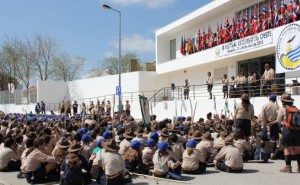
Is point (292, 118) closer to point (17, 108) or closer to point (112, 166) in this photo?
point (112, 166)

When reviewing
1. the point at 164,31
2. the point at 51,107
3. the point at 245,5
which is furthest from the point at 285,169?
the point at 51,107

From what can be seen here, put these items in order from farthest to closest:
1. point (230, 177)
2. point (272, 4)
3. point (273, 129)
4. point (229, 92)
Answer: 1. point (272, 4)
2. point (229, 92)
3. point (273, 129)
4. point (230, 177)

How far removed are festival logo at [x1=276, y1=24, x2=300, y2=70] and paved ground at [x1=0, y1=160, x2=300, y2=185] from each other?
32.2 feet

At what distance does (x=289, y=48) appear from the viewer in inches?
776

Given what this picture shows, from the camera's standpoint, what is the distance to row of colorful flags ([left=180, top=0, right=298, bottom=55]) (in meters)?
22.7

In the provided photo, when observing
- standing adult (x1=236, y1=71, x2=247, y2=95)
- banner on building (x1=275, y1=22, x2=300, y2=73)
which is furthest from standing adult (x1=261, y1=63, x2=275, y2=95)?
standing adult (x1=236, y1=71, x2=247, y2=95)

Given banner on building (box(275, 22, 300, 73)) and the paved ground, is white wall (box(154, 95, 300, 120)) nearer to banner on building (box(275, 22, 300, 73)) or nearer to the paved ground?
banner on building (box(275, 22, 300, 73))

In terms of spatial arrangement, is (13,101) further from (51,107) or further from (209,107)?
(209,107)

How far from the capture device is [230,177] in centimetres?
930

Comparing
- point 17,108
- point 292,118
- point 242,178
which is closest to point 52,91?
point 17,108

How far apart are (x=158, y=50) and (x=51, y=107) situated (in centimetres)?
1628

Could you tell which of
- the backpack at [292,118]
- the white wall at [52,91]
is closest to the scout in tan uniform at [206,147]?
the backpack at [292,118]

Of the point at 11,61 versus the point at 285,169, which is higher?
the point at 11,61

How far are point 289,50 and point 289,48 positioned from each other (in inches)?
4.6
